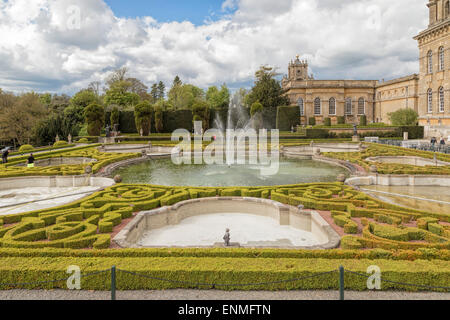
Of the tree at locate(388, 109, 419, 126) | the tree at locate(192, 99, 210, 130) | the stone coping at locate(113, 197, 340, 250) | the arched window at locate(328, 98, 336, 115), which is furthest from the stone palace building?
the stone coping at locate(113, 197, 340, 250)

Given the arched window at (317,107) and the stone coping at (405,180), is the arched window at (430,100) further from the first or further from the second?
the stone coping at (405,180)

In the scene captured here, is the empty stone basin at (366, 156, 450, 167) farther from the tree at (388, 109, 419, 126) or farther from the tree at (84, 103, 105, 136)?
the tree at (84, 103, 105, 136)

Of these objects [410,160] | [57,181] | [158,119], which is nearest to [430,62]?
[410,160]

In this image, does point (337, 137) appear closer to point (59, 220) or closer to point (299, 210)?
point (299, 210)

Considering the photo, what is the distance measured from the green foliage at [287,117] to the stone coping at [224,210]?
37.0m

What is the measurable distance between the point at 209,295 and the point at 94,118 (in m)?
41.9

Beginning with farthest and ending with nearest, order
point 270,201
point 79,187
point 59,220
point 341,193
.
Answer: point 79,187 < point 341,193 < point 270,201 < point 59,220

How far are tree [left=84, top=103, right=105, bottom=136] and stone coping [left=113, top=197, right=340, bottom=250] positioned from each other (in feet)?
118

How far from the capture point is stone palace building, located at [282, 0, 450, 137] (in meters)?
38.6

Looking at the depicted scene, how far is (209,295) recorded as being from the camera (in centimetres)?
548

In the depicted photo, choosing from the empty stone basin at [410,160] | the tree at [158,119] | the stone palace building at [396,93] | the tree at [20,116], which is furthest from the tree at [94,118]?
the empty stone basin at [410,160]
